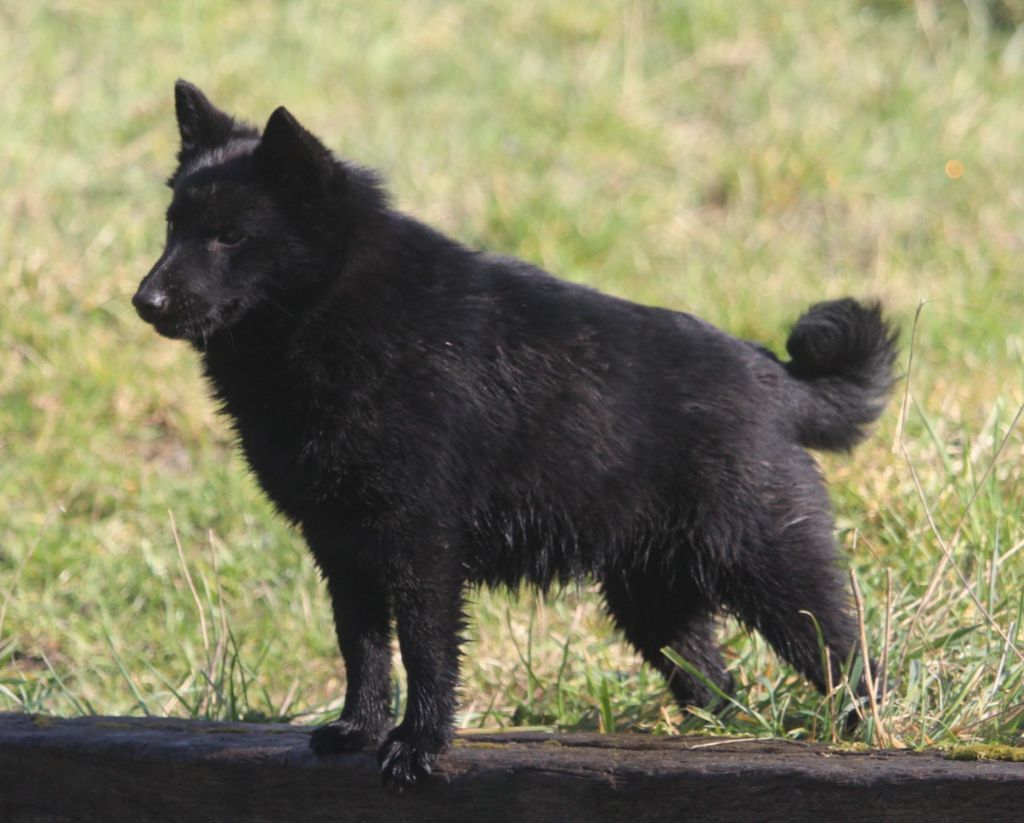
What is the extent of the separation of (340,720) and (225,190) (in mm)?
1284

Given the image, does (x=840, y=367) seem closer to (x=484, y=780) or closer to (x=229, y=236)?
(x=484, y=780)

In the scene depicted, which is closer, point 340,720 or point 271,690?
point 340,720

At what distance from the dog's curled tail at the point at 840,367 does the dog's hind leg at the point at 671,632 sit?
1.84 ft

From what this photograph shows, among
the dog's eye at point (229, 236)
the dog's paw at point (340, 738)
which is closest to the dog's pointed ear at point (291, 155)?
the dog's eye at point (229, 236)

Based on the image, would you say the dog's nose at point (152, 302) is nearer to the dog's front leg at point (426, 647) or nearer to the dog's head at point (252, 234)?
the dog's head at point (252, 234)

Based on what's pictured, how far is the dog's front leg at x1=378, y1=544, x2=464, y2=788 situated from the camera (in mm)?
3236

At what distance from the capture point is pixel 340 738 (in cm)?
338

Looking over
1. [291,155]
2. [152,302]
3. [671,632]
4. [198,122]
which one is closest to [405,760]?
[671,632]

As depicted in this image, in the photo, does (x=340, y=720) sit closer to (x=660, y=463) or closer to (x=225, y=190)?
(x=660, y=463)

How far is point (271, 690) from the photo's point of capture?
4.77 m

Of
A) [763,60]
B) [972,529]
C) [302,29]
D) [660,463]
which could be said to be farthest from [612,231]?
[660,463]

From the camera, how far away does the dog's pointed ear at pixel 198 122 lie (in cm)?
376

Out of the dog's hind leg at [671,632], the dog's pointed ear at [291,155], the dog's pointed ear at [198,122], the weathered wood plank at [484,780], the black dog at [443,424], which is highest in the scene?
the dog's pointed ear at [198,122]

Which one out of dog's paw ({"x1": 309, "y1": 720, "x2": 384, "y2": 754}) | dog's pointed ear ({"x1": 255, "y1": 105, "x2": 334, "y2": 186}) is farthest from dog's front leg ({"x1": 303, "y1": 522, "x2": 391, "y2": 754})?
dog's pointed ear ({"x1": 255, "y1": 105, "x2": 334, "y2": 186})
